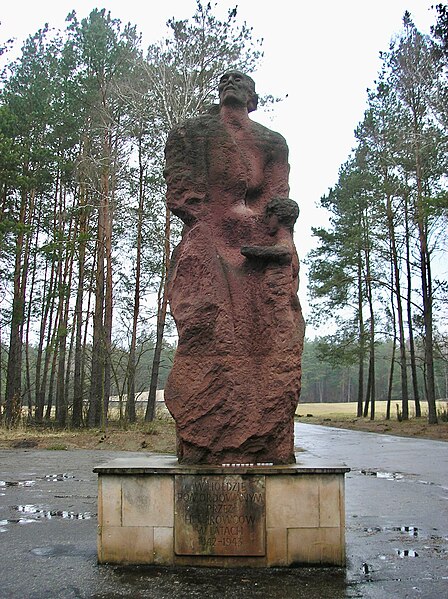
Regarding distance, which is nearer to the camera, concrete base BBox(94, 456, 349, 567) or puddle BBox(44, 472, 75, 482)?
concrete base BBox(94, 456, 349, 567)

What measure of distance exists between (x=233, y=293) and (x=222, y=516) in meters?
1.85

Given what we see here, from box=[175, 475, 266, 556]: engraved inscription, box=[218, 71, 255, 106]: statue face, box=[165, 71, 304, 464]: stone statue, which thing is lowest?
box=[175, 475, 266, 556]: engraved inscription

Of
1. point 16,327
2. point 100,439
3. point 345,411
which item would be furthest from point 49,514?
point 345,411

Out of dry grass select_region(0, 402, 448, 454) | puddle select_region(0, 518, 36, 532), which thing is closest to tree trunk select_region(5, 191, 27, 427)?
dry grass select_region(0, 402, 448, 454)

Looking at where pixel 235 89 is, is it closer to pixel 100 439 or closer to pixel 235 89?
pixel 235 89

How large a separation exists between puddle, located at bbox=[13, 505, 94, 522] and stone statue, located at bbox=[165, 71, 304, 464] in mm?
2128

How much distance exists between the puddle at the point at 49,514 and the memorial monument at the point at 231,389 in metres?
1.78

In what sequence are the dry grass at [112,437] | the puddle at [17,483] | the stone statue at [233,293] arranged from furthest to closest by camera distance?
1. the dry grass at [112,437]
2. the puddle at [17,483]
3. the stone statue at [233,293]

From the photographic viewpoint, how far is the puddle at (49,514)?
6.77 m

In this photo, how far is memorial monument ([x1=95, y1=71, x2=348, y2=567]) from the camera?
477 centimetres

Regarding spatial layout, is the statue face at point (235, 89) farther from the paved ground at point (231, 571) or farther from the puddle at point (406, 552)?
the puddle at point (406, 552)

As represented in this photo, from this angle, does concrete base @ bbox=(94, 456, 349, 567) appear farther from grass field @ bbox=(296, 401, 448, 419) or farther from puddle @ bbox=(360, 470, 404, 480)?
grass field @ bbox=(296, 401, 448, 419)

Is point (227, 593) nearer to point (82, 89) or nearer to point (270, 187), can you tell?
point (270, 187)

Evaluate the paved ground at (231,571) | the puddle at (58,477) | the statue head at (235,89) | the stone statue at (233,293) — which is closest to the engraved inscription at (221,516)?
the paved ground at (231,571)
